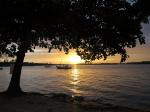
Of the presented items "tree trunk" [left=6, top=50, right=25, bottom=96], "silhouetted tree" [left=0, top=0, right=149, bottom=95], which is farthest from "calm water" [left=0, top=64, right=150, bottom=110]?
"tree trunk" [left=6, top=50, right=25, bottom=96]

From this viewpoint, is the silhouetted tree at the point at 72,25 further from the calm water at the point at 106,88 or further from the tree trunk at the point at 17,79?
the calm water at the point at 106,88

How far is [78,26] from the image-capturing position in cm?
2400

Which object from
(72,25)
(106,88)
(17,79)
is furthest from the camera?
(106,88)

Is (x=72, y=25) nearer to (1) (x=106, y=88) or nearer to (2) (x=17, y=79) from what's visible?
(2) (x=17, y=79)

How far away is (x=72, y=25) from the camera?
24.0 meters

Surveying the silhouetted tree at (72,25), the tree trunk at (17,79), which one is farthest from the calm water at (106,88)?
the tree trunk at (17,79)

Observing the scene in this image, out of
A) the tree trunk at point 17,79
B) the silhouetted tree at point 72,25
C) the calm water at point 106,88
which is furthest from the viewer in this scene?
the calm water at point 106,88

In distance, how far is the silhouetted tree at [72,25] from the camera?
76.2ft

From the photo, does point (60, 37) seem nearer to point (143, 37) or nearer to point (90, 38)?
point (90, 38)

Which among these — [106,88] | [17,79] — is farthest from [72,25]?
[106,88]

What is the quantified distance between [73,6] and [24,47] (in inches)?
189

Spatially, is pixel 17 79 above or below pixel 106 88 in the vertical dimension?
above

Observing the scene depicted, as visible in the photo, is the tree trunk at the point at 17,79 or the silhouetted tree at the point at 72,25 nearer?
the silhouetted tree at the point at 72,25

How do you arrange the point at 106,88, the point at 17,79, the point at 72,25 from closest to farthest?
1. the point at 72,25
2. the point at 17,79
3. the point at 106,88
